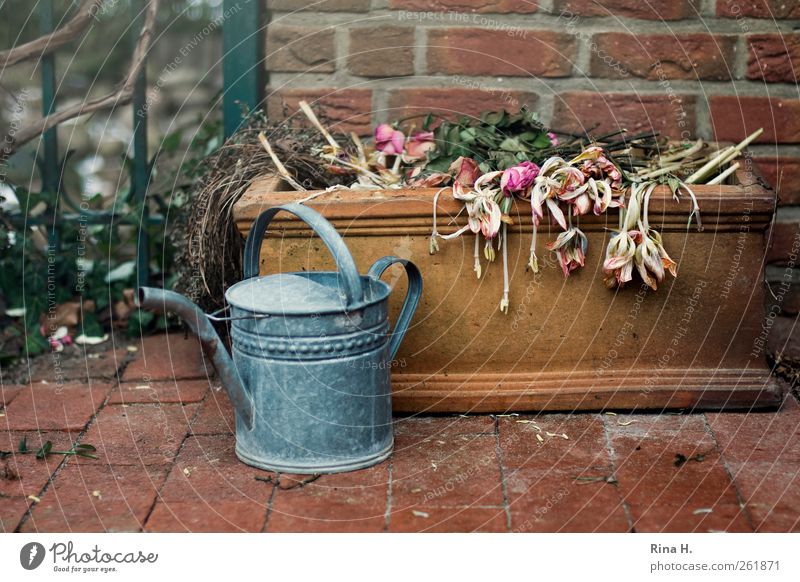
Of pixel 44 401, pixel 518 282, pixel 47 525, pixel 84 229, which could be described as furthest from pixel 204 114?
pixel 47 525

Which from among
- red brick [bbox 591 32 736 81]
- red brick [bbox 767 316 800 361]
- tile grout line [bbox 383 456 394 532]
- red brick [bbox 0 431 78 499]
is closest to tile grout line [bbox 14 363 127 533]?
red brick [bbox 0 431 78 499]

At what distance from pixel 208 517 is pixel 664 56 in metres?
1.72

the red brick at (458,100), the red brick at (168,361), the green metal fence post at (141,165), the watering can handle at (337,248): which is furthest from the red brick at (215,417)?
the red brick at (458,100)

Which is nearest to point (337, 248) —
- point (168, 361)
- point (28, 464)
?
point (28, 464)

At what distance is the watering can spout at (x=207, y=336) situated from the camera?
1793 mm

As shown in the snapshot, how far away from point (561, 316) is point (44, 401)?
1.26 m

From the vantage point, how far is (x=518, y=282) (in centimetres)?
221

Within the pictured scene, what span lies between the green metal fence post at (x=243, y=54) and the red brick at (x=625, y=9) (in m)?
0.82

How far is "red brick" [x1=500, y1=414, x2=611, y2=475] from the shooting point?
2027 mm

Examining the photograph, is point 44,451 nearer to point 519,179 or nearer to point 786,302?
point 519,179

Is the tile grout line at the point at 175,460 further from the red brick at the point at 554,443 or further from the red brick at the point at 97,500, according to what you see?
the red brick at the point at 554,443

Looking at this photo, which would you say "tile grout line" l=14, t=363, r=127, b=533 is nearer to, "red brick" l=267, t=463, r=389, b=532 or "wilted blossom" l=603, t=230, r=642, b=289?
"red brick" l=267, t=463, r=389, b=532

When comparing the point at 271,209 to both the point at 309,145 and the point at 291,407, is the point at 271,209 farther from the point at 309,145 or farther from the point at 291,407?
the point at 309,145

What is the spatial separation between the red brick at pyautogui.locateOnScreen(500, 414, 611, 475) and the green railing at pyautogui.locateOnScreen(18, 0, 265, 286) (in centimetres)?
115
